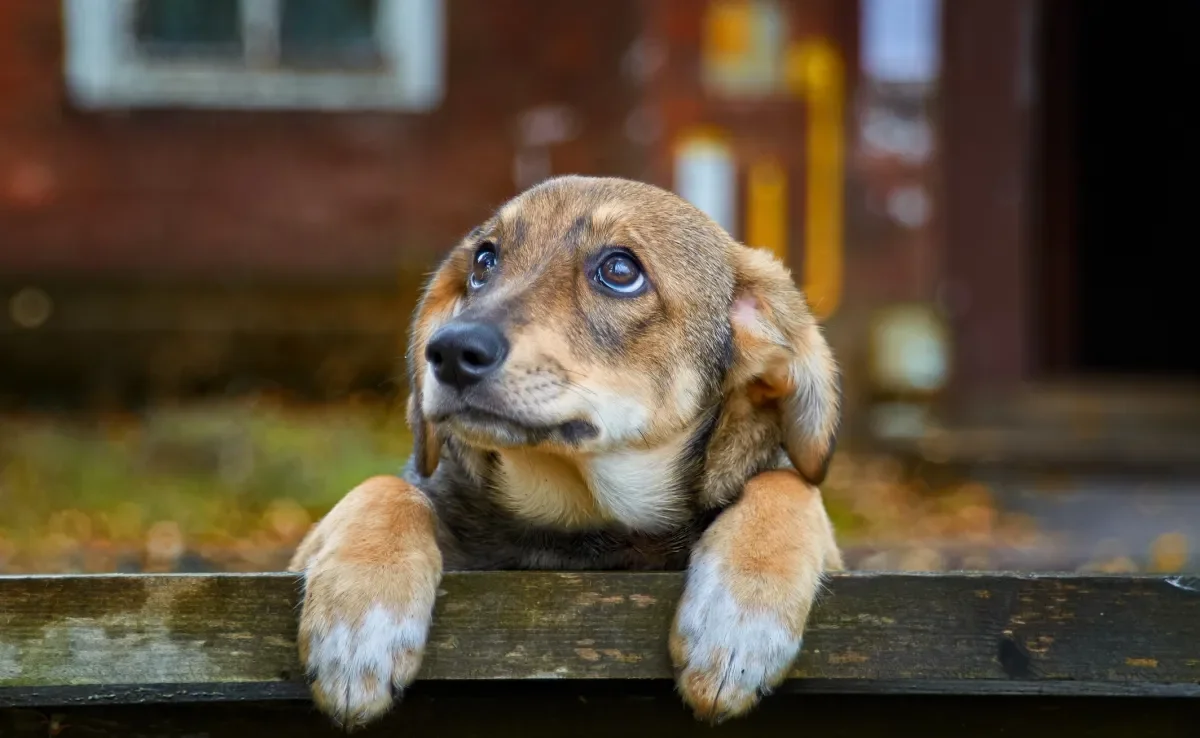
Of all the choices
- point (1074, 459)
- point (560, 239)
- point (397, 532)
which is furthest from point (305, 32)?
point (397, 532)

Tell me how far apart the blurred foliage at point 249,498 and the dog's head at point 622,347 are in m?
1.29

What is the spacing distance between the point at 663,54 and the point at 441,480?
696 cm

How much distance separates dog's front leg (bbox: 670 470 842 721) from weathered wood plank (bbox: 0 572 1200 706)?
0.05 meters

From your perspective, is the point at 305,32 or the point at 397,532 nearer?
the point at 397,532

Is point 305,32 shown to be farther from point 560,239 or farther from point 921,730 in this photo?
point 921,730

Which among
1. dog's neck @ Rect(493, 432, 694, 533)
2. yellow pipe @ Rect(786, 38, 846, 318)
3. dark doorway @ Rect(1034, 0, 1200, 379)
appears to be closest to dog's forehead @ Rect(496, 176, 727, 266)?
dog's neck @ Rect(493, 432, 694, 533)

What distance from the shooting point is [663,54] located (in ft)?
30.6

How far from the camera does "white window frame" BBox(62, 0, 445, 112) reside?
9.61m

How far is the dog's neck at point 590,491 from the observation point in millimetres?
2697

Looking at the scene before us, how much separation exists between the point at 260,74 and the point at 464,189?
1728mm

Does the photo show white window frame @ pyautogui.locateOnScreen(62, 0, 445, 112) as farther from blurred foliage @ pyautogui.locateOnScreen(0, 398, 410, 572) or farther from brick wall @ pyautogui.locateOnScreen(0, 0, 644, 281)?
blurred foliage @ pyautogui.locateOnScreen(0, 398, 410, 572)

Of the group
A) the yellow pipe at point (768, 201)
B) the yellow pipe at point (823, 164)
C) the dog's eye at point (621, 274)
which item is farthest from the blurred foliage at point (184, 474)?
the yellow pipe at point (823, 164)

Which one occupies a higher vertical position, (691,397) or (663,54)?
(663,54)

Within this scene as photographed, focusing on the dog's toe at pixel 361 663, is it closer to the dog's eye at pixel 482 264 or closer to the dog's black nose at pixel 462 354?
the dog's black nose at pixel 462 354
